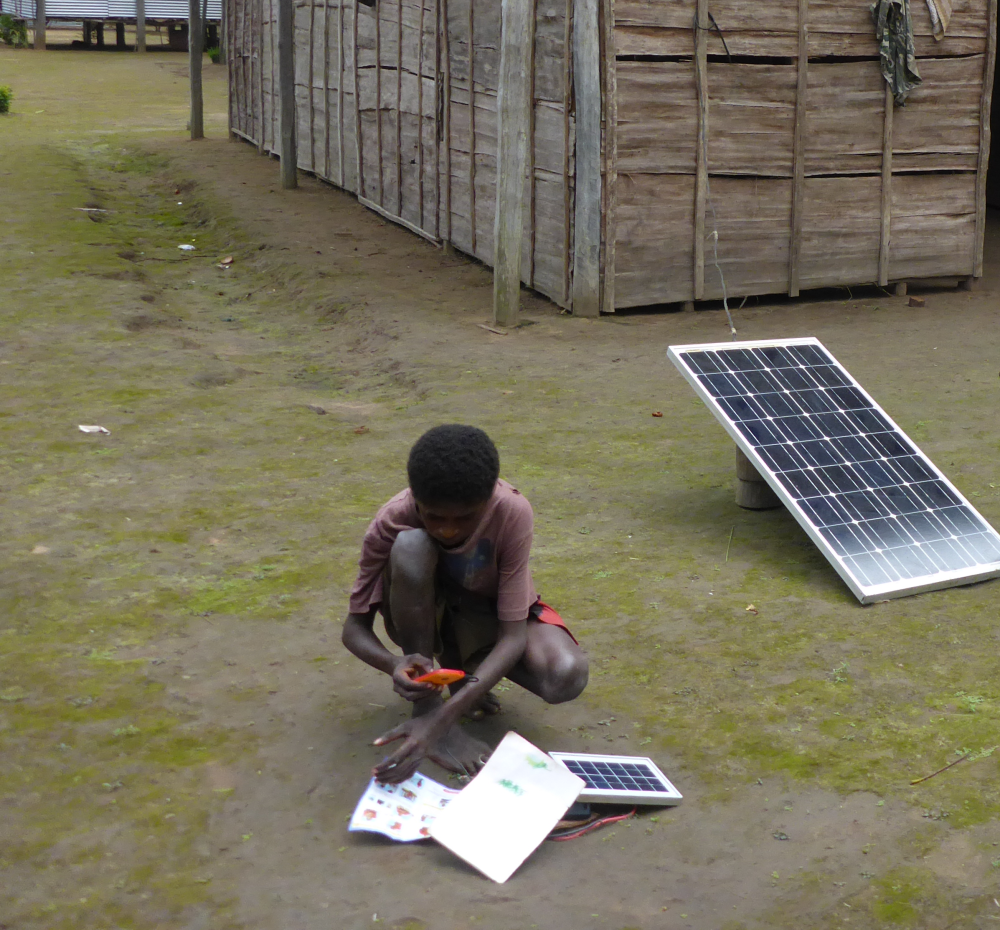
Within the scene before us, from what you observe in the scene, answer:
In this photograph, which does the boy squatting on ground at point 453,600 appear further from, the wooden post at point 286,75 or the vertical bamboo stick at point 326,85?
the wooden post at point 286,75

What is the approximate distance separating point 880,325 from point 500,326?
9.29 feet

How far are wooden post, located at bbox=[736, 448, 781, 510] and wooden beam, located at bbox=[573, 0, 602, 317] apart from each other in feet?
12.5

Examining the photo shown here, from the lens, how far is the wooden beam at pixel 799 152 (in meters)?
9.01

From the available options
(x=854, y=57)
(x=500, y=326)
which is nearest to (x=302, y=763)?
(x=500, y=326)

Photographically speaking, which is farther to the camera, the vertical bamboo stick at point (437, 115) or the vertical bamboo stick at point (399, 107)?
the vertical bamboo stick at point (399, 107)

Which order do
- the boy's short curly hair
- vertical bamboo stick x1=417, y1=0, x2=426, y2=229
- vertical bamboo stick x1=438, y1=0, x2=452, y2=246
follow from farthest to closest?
1. vertical bamboo stick x1=417, y1=0, x2=426, y2=229
2. vertical bamboo stick x1=438, y1=0, x2=452, y2=246
3. the boy's short curly hair

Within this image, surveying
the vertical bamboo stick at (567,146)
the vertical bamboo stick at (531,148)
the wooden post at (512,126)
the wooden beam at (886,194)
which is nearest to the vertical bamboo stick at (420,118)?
the vertical bamboo stick at (531,148)

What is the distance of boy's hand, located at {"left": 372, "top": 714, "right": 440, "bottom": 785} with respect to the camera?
3055 millimetres

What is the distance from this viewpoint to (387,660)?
3.23 metres

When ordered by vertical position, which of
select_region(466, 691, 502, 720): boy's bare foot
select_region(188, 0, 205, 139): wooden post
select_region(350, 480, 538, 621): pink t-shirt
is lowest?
select_region(466, 691, 502, 720): boy's bare foot

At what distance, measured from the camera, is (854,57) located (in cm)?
921

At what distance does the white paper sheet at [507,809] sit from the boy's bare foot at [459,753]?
0.73 ft

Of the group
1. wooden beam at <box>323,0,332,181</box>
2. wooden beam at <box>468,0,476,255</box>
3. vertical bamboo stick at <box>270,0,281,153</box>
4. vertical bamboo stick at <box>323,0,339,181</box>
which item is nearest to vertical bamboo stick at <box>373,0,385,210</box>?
wooden beam at <box>323,0,332,181</box>

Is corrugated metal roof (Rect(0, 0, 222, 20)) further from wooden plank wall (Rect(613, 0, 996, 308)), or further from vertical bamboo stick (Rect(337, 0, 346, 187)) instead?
wooden plank wall (Rect(613, 0, 996, 308))
